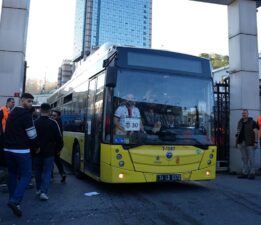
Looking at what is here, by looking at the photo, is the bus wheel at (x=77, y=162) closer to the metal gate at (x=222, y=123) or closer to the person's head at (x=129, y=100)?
the person's head at (x=129, y=100)

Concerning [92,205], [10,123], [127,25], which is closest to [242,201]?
[92,205]

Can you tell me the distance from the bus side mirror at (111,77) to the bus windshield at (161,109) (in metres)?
0.24

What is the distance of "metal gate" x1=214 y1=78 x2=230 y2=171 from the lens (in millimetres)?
13328

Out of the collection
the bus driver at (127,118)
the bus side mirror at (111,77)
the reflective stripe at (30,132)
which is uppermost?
the bus side mirror at (111,77)

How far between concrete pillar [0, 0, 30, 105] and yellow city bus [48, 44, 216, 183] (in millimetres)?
3134

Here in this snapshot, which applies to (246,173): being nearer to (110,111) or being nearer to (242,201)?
(242,201)

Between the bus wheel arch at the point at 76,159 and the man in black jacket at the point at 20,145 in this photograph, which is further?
the bus wheel arch at the point at 76,159

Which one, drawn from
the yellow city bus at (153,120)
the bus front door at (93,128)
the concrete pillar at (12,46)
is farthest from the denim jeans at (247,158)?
the concrete pillar at (12,46)

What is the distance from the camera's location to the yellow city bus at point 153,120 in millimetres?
7738

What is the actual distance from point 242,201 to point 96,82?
4326 mm

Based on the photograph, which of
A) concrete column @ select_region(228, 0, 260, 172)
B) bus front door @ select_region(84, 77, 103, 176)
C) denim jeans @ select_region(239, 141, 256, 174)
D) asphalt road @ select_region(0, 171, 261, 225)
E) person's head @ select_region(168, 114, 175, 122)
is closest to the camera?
asphalt road @ select_region(0, 171, 261, 225)

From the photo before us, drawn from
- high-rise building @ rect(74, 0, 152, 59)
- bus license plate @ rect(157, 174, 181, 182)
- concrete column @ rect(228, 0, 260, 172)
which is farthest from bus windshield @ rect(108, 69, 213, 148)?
high-rise building @ rect(74, 0, 152, 59)

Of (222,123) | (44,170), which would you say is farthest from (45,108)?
(222,123)

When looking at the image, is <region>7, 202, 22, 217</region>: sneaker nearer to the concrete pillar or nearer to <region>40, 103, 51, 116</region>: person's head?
<region>40, 103, 51, 116</region>: person's head
